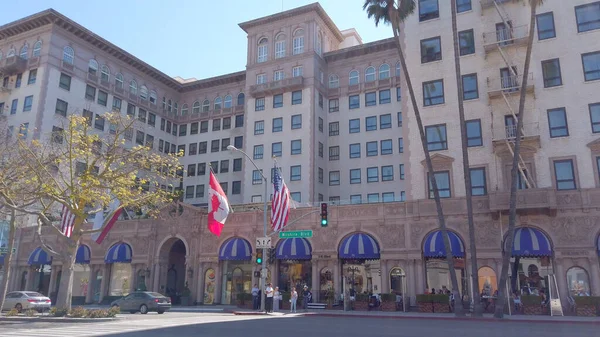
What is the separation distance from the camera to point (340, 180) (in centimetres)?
5756

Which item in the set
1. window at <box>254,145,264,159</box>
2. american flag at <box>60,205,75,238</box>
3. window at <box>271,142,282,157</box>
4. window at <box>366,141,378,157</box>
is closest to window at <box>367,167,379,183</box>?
window at <box>366,141,378,157</box>

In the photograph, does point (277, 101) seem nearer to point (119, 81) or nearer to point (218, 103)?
point (218, 103)

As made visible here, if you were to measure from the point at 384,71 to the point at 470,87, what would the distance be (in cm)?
2083

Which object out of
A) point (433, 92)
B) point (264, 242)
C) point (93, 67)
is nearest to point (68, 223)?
point (264, 242)

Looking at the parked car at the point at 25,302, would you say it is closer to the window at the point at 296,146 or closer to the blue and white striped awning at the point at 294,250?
the blue and white striped awning at the point at 294,250

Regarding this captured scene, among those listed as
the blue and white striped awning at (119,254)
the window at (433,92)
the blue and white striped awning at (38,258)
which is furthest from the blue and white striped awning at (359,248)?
the blue and white striped awning at (38,258)

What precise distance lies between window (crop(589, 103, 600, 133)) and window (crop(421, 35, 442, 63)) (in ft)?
38.4

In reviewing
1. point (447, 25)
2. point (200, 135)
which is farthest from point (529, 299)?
point (200, 135)

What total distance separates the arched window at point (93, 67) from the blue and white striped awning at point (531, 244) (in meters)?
51.9

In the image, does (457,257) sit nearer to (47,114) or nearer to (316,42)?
(316,42)

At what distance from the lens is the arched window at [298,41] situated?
196 feet

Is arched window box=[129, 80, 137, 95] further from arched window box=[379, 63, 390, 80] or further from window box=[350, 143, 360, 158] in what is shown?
arched window box=[379, 63, 390, 80]

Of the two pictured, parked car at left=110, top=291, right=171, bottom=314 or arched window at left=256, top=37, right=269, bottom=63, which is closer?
parked car at left=110, top=291, right=171, bottom=314

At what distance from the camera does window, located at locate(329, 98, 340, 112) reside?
5988 cm
